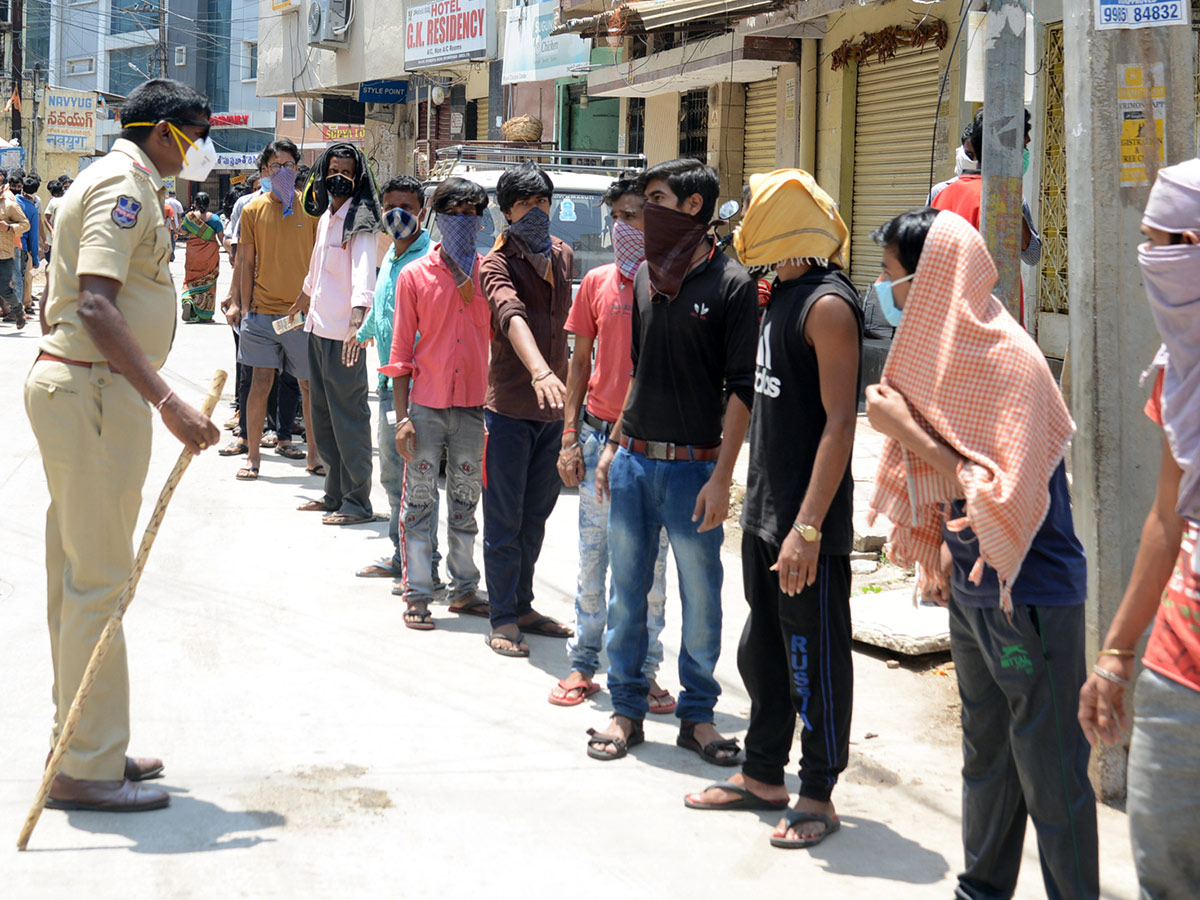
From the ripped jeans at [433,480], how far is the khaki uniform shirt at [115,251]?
2.23 m

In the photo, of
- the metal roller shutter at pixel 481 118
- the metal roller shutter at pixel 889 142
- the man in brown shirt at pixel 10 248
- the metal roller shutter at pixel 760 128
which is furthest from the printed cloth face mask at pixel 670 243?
the metal roller shutter at pixel 481 118

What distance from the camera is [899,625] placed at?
5.86 meters

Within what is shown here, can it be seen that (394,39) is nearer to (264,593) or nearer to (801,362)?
(264,593)

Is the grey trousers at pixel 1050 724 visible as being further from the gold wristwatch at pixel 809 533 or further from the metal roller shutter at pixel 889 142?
the metal roller shutter at pixel 889 142

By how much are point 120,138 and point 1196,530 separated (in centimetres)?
334

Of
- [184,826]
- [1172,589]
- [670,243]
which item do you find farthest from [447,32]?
[1172,589]

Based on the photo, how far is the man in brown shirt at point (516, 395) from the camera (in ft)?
18.6

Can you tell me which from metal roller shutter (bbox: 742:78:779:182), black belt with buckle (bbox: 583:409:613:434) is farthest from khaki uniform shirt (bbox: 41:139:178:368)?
metal roller shutter (bbox: 742:78:779:182)

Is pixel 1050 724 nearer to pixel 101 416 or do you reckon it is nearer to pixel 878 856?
pixel 878 856

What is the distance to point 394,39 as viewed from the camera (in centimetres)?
2606

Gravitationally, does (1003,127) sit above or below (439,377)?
above

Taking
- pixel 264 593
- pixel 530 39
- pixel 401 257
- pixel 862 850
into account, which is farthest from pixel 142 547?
pixel 530 39

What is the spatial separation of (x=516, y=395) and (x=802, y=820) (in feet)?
7.97

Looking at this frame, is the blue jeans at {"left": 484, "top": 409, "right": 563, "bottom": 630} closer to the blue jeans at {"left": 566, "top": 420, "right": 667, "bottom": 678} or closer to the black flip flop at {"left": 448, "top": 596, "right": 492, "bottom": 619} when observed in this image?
the black flip flop at {"left": 448, "top": 596, "right": 492, "bottom": 619}
